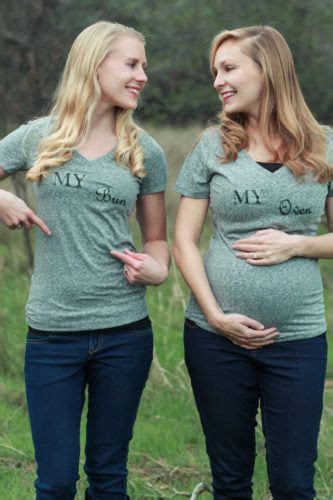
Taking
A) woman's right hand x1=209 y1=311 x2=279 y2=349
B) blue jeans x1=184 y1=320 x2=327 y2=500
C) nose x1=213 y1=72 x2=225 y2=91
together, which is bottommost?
blue jeans x1=184 y1=320 x2=327 y2=500

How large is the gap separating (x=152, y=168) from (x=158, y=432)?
2.09m

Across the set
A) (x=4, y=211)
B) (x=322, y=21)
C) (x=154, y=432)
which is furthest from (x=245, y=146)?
(x=322, y=21)

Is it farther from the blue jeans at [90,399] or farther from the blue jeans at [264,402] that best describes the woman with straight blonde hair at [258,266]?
the blue jeans at [90,399]

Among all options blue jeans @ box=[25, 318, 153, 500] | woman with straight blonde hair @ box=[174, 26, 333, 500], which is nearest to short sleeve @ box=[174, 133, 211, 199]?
woman with straight blonde hair @ box=[174, 26, 333, 500]

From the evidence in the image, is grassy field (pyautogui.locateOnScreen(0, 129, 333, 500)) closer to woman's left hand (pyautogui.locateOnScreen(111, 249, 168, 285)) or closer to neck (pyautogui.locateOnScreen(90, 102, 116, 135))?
neck (pyautogui.locateOnScreen(90, 102, 116, 135))

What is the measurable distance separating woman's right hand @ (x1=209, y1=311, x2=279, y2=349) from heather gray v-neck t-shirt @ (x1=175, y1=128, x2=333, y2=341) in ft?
0.14

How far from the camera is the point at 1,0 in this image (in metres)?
7.75

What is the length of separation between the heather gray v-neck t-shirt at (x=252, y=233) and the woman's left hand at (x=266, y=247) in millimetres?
27

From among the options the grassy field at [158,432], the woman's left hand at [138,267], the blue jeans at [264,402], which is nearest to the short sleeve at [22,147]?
the woman's left hand at [138,267]

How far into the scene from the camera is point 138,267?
3.30 meters

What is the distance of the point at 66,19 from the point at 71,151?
4986mm

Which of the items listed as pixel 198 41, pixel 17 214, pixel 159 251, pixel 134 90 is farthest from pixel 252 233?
pixel 198 41

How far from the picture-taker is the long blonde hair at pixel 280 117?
3.40 metres

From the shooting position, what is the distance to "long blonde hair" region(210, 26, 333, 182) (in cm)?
340
